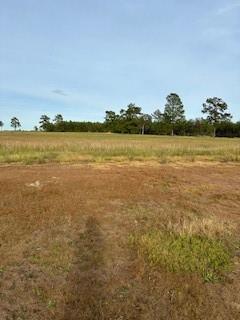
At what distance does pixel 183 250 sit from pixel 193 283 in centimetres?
97

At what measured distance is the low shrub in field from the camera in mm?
4824

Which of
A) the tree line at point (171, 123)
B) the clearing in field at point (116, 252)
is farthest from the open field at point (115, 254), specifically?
the tree line at point (171, 123)

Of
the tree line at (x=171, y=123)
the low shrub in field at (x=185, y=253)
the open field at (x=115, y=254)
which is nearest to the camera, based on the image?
the open field at (x=115, y=254)

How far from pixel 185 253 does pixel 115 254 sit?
0.99 metres

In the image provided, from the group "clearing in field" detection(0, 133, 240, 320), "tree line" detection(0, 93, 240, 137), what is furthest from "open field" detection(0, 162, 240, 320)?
"tree line" detection(0, 93, 240, 137)

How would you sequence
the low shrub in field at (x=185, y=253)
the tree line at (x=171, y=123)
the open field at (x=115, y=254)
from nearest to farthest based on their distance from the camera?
1. the open field at (x=115, y=254)
2. the low shrub in field at (x=185, y=253)
3. the tree line at (x=171, y=123)

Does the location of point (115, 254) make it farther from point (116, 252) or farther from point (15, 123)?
point (15, 123)

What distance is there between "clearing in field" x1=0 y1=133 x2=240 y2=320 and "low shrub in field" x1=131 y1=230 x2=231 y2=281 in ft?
0.05

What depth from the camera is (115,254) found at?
5.32 meters

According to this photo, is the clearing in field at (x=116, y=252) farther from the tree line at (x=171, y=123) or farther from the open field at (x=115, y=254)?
the tree line at (x=171, y=123)

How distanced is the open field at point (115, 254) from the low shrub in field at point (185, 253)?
0.01 metres

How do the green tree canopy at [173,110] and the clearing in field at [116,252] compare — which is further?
the green tree canopy at [173,110]

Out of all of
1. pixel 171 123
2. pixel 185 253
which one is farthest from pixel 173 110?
pixel 185 253

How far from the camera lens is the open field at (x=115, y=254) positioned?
155 inches
